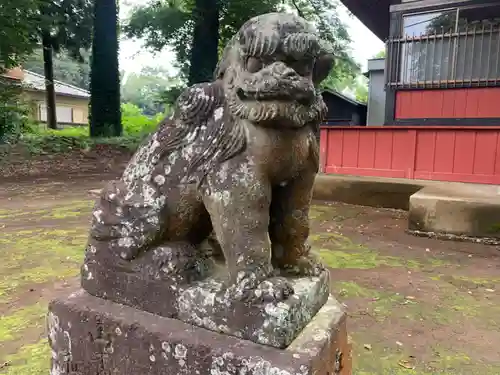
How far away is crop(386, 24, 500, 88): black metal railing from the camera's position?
6.30 meters

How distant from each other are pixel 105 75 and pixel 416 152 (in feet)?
28.1

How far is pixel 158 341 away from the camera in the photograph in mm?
1380

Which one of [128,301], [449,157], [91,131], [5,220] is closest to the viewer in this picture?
[128,301]

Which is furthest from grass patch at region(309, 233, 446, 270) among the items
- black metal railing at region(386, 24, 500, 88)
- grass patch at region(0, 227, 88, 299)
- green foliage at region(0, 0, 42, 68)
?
green foliage at region(0, 0, 42, 68)

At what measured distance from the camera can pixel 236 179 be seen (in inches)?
51.6

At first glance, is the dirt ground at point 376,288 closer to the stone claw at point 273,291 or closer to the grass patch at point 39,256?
the grass patch at point 39,256

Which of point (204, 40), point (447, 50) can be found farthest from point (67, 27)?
point (447, 50)

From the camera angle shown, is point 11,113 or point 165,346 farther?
point 11,113

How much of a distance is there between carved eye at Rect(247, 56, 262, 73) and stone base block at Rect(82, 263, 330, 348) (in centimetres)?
67

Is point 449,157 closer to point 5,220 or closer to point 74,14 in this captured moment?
point 5,220

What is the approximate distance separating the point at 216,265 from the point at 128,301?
325mm

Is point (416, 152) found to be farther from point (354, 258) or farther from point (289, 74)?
point (289, 74)

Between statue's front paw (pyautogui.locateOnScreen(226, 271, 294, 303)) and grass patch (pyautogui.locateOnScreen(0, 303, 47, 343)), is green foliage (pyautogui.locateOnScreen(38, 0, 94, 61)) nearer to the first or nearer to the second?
grass patch (pyautogui.locateOnScreen(0, 303, 47, 343))

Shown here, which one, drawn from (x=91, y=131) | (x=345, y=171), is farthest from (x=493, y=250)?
(x=91, y=131)
